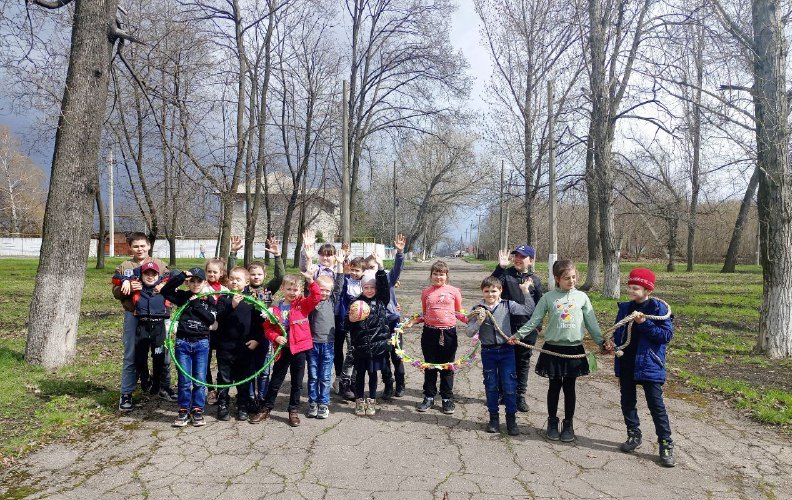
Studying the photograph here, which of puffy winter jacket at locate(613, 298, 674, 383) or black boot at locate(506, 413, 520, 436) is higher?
puffy winter jacket at locate(613, 298, 674, 383)

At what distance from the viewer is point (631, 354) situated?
4723 millimetres

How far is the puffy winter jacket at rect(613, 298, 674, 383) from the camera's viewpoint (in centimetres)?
454

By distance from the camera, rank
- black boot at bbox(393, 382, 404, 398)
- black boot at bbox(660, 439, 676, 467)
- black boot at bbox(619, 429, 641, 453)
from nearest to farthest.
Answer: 1. black boot at bbox(660, 439, 676, 467)
2. black boot at bbox(619, 429, 641, 453)
3. black boot at bbox(393, 382, 404, 398)

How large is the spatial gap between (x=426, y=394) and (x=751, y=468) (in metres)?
2.99

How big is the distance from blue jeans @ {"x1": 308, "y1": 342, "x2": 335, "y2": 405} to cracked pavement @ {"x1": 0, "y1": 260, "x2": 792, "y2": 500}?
25 cm

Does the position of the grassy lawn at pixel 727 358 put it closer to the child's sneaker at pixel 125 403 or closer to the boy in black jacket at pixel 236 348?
the boy in black jacket at pixel 236 348

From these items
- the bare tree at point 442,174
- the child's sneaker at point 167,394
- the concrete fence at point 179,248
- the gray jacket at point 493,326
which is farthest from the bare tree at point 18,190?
the gray jacket at point 493,326

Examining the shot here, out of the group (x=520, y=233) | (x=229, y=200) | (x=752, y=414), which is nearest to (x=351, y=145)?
(x=229, y=200)

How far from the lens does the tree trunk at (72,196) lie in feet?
22.0

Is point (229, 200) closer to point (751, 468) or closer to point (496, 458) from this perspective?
point (496, 458)

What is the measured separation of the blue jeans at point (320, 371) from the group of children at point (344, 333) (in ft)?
0.04

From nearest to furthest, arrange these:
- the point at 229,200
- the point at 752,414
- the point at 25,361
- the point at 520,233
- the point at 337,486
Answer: the point at 337,486 < the point at 752,414 < the point at 25,361 < the point at 229,200 < the point at 520,233

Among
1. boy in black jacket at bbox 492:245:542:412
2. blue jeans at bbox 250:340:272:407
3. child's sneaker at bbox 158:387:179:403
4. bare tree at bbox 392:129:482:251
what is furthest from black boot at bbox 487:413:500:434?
bare tree at bbox 392:129:482:251

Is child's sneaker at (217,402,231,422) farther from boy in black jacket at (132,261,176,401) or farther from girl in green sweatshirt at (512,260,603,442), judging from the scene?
girl in green sweatshirt at (512,260,603,442)
